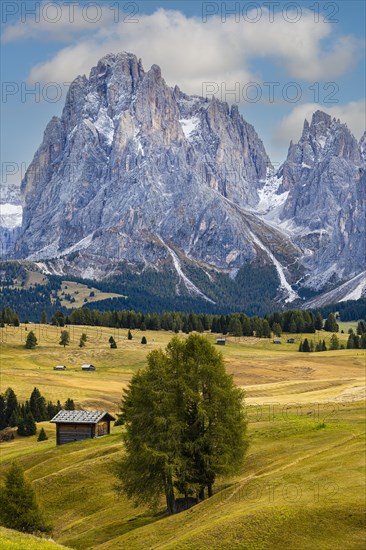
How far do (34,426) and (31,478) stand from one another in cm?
3958

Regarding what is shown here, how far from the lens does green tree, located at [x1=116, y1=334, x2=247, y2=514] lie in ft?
188

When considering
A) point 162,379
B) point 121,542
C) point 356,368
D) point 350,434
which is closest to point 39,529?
point 121,542

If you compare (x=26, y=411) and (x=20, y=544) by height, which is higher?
(x=20, y=544)

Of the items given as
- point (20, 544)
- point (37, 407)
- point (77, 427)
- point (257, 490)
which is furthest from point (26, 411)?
point (20, 544)

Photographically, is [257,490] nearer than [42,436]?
Yes

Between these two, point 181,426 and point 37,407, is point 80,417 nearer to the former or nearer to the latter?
point 37,407

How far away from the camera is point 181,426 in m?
57.8

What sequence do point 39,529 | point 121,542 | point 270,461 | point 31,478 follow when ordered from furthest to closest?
point 31,478, point 270,461, point 39,529, point 121,542

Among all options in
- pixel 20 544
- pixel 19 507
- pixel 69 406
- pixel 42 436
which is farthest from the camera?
pixel 69 406

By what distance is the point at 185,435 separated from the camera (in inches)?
2287

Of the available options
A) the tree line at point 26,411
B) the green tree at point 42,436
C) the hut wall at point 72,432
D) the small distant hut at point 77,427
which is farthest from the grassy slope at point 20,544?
the tree line at point 26,411

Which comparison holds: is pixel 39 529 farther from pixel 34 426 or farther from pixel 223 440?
pixel 34 426

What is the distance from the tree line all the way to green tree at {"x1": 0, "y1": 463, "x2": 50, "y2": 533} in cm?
5990

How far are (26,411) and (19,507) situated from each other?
70565 mm
